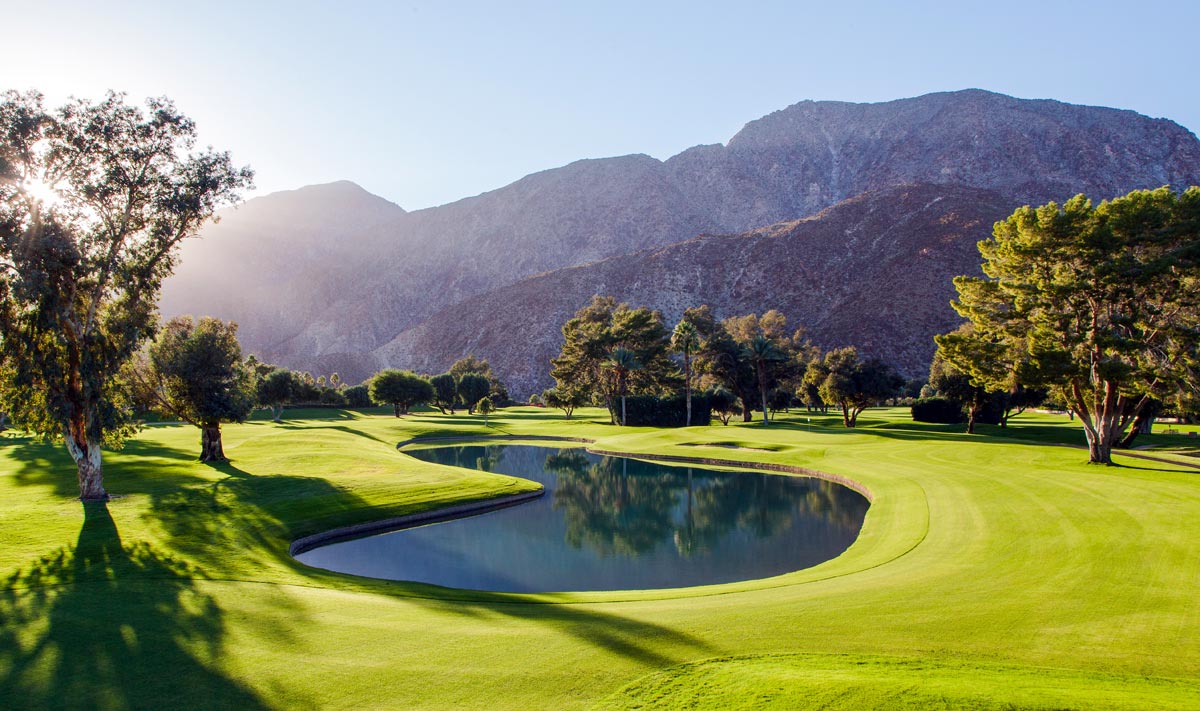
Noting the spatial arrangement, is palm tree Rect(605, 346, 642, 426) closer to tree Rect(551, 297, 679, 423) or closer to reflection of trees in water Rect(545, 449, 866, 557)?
tree Rect(551, 297, 679, 423)

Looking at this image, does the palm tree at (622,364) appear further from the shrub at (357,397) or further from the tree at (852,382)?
the shrub at (357,397)

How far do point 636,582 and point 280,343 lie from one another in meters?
180

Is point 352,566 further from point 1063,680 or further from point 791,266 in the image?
point 791,266

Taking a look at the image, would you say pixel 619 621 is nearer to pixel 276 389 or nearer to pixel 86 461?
pixel 86 461

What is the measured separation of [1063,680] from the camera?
7641 mm

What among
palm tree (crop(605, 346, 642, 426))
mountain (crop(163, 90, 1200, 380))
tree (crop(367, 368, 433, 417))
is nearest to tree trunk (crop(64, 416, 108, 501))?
palm tree (crop(605, 346, 642, 426))

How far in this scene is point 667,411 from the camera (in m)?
72.3

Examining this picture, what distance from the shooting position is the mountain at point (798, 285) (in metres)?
108

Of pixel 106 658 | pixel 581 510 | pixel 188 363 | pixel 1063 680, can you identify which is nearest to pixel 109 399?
pixel 188 363

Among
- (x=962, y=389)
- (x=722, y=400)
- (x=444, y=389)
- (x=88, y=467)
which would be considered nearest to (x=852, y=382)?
(x=962, y=389)

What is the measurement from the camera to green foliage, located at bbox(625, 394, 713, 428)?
236 feet

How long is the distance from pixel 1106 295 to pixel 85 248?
135 feet

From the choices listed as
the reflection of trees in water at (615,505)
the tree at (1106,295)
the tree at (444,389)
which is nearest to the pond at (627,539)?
the reflection of trees in water at (615,505)

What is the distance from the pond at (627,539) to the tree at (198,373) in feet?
42.0
